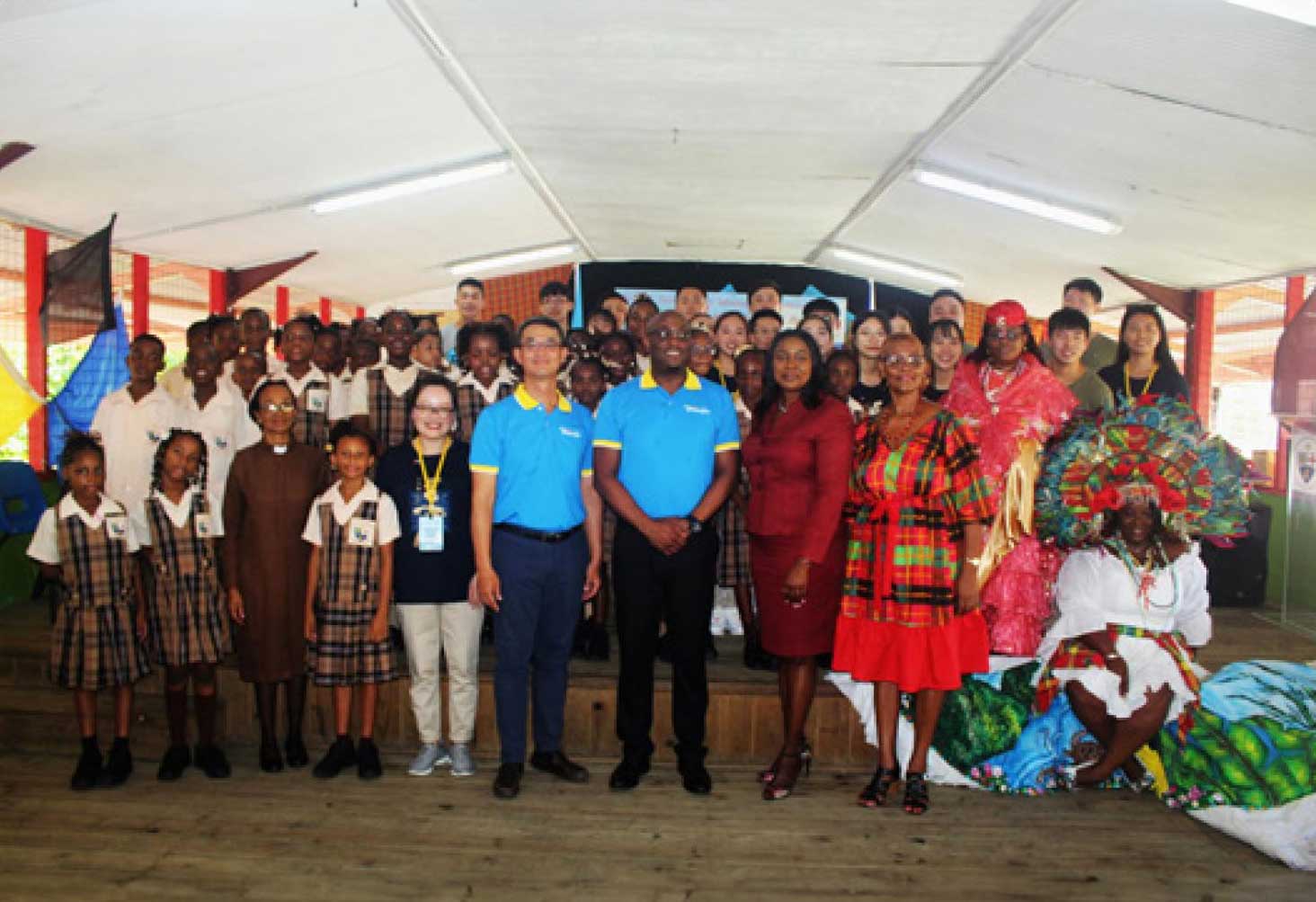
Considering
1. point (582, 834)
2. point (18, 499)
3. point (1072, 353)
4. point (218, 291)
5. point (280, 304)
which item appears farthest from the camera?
point (280, 304)

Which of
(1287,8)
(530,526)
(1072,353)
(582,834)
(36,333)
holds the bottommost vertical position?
(582,834)

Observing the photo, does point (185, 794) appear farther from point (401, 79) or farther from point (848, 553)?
point (401, 79)

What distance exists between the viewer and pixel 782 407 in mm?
3674

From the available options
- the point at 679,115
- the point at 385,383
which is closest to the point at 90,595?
the point at 385,383

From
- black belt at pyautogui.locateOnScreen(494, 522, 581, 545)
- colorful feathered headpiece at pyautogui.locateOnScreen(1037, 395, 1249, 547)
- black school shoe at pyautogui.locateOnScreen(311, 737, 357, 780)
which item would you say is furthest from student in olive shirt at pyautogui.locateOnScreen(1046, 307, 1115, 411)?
black school shoe at pyautogui.locateOnScreen(311, 737, 357, 780)

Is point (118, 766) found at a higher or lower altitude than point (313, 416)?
lower

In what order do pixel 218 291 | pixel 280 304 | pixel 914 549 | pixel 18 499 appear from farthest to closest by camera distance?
1. pixel 280 304
2. pixel 218 291
3. pixel 18 499
4. pixel 914 549

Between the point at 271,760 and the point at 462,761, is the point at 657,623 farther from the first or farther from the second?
the point at 271,760

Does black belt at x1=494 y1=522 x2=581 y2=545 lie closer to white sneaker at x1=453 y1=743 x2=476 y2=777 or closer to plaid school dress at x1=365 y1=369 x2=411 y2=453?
white sneaker at x1=453 y1=743 x2=476 y2=777

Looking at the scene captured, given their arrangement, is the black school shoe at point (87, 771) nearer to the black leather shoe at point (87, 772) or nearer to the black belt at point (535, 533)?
the black leather shoe at point (87, 772)

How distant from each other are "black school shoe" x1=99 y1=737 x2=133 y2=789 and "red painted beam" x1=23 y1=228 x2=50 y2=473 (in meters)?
3.52

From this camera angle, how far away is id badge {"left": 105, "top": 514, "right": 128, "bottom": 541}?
371cm

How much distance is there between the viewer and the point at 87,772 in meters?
3.72

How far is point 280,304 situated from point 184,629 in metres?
8.36
